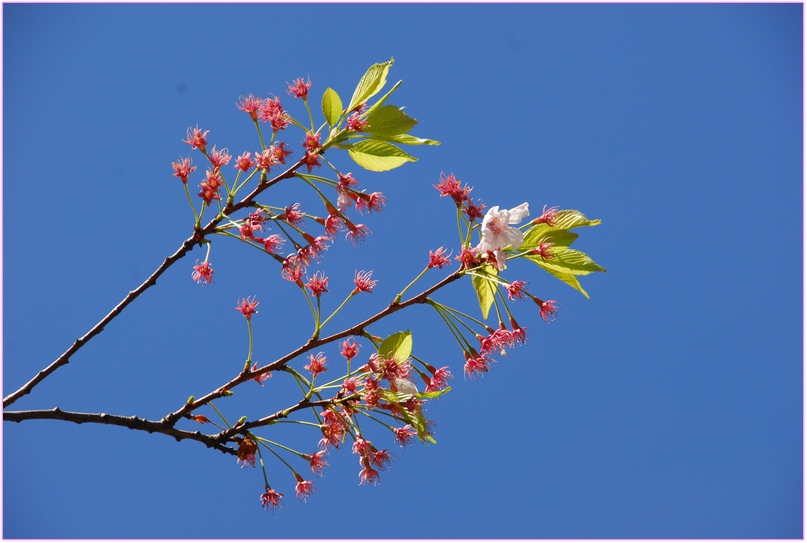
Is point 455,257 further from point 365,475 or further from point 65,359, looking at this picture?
point 65,359

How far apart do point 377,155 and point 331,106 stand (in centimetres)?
26

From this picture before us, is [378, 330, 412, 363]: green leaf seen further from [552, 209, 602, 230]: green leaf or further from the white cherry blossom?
[552, 209, 602, 230]: green leaf

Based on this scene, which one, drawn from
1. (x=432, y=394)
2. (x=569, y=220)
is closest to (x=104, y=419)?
(x=432, y=394)

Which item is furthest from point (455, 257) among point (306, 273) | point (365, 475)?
point (365, 475)

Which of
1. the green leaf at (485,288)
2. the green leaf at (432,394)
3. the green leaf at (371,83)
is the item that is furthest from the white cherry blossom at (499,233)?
the green leaf at (371,83)

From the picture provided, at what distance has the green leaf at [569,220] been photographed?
8.48 feet

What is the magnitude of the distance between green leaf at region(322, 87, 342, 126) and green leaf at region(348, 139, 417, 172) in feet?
0.46

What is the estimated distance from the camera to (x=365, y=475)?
8.63 ft

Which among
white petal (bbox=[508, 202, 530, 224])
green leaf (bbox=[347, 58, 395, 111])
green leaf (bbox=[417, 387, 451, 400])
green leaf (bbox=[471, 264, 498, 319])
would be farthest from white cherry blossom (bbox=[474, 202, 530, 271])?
green leaf (bbox=[347, 58, 395, 111])

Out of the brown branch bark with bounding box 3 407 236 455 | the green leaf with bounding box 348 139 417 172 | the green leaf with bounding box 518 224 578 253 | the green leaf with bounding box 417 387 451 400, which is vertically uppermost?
the green leaf with bounding box 348 139 417 172

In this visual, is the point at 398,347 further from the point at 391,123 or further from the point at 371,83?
the point at 371,83

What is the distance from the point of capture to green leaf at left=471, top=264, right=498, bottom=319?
2.56 metres

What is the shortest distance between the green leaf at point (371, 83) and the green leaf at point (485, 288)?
80 cm

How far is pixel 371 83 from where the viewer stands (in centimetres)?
250
